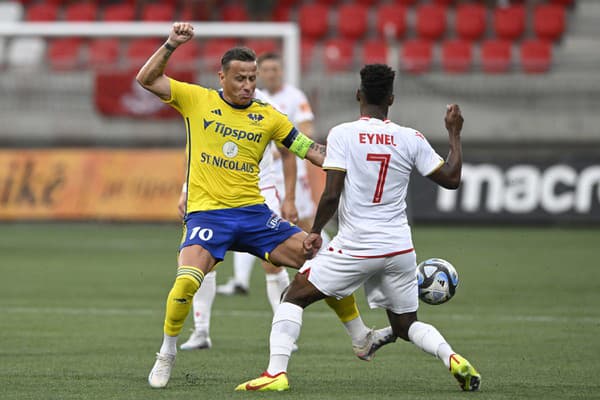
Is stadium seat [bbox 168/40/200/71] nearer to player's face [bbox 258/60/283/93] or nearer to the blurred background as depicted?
the blurred background

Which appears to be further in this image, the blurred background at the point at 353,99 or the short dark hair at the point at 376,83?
the blurred background at the point at 353,99

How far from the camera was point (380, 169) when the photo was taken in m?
6.81

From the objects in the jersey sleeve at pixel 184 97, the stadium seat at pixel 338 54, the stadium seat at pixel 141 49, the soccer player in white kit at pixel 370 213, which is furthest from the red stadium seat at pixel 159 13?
the soccer player in white kit at pixel 370 213

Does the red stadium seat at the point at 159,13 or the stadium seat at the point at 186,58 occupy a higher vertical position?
the red stadium seat at the point at 159,13

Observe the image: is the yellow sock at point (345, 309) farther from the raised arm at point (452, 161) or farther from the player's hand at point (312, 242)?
the raised arm at point (452, 161)

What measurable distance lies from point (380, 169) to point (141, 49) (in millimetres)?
18674

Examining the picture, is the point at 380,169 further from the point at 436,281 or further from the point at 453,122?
the point at 436,281

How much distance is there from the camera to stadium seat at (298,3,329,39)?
26.3 meters

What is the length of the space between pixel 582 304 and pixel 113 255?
769 centimetres

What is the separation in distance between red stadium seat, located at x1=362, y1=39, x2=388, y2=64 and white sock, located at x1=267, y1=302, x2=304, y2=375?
17192mm

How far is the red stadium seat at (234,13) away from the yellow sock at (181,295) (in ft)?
65.0

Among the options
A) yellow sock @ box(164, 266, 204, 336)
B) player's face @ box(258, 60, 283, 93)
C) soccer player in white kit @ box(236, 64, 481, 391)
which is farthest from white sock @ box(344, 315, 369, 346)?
player's face @ box(258, 60, 283, 93)

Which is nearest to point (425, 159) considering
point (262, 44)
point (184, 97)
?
point (184, 97)

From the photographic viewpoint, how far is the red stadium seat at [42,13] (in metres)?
27.2
